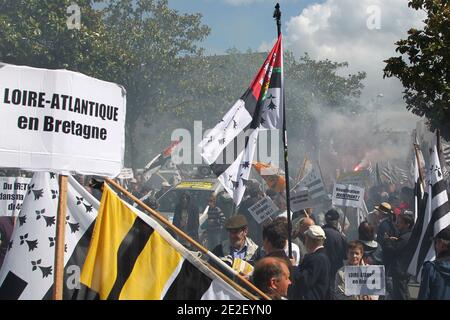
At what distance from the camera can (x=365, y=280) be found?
654 centimetres

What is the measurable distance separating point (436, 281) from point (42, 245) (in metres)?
3.15

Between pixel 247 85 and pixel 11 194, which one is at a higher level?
pixel 247 85

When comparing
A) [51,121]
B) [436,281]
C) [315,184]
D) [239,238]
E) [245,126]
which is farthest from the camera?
[315,184]

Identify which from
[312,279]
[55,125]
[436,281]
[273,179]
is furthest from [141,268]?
[273,179]

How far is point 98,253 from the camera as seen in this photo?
4137mm

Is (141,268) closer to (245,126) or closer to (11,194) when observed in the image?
(245,126)

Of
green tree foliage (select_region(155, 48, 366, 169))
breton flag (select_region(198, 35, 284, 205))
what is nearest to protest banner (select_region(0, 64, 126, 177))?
breton flag (select_region(198, 35, 284, 205))

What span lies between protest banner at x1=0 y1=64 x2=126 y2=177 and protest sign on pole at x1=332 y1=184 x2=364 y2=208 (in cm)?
793

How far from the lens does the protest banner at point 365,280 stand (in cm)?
651

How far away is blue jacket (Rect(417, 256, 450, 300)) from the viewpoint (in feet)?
19.4

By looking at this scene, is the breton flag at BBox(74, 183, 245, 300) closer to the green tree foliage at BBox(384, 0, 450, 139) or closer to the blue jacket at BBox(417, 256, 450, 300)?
the blue jacket at BBox(417, 256, 450, 300)

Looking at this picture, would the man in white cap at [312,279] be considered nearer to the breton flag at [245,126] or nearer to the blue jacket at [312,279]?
the blue jacket at [312,279]

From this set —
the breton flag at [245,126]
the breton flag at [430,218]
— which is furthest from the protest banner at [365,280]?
the breton flag at [245,126]

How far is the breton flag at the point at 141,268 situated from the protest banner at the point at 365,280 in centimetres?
278
